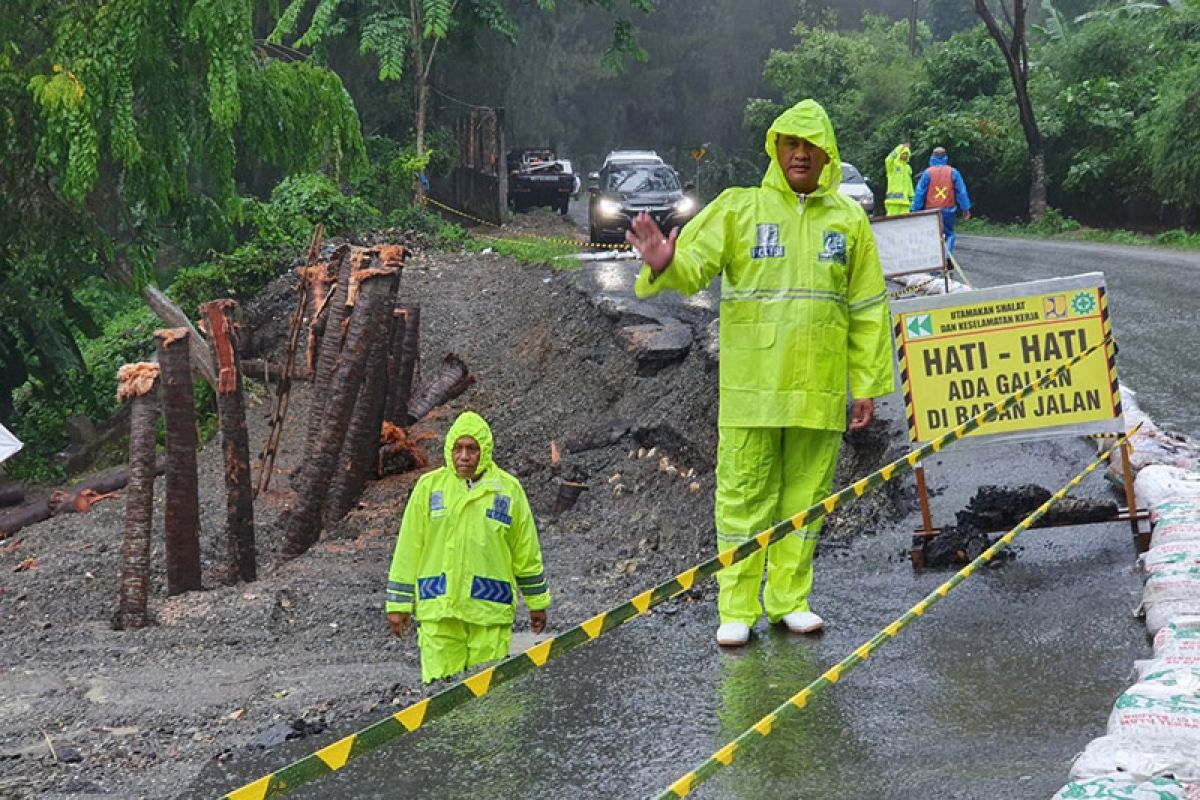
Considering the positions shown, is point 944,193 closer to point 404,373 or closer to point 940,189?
point 940,189

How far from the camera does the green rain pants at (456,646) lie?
6.08 meters

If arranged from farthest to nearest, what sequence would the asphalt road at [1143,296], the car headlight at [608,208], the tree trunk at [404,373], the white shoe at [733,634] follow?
the car headlight at [608,208]
the tree trunk at [404,373]
the asphalt road at [1143,296]
the white shoe at [733,634]

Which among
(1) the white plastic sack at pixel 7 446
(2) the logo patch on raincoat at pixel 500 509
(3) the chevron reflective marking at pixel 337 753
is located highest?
(3) the chevron reflective marking at pixel 337 753

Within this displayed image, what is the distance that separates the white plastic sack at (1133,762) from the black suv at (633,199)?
23.8m

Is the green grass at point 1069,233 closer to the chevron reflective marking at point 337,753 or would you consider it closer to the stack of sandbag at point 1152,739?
the stack of sandbag at point 1152,739

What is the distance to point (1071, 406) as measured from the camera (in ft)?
22.5

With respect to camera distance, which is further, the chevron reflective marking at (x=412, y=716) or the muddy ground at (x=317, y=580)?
the muddy ground at (x=317, y=580)

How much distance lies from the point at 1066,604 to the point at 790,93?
5134 cm

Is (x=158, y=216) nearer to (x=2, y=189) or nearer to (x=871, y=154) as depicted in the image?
(x=2, y=189)

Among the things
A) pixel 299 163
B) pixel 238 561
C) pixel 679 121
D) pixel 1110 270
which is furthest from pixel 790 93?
pixel 238 561

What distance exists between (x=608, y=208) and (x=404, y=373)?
1474cm

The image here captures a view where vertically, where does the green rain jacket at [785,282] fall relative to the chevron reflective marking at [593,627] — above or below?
above

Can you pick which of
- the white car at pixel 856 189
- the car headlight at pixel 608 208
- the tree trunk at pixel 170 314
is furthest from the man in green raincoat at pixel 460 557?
the white car at pixel 856 189

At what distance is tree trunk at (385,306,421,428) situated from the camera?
1420cm
